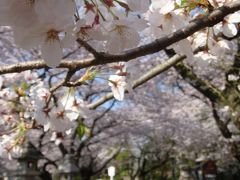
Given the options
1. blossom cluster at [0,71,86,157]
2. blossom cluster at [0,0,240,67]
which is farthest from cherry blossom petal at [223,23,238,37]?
blossom cluster at [0,71,86,157]

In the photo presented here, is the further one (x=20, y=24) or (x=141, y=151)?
(x=141, y=151)

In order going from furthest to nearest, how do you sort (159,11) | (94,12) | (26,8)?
1. (159,11)
2. (94,12)
3. (26,8)

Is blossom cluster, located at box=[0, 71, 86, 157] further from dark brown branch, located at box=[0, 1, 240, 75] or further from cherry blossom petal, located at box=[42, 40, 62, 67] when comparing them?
cherry blossom petal, located at box=[42, 40, 62, 67]

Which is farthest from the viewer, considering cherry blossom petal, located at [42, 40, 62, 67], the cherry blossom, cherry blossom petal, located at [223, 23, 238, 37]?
the cherry blossom

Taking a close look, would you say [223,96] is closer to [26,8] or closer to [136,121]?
[26,8]

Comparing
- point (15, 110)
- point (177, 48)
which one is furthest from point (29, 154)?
point (177, 48)

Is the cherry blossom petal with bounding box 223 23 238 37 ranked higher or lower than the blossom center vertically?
higher

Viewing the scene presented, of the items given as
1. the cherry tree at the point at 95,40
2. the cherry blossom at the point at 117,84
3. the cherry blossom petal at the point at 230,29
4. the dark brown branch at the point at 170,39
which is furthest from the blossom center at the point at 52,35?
the cherry blossom at the point at 117,84

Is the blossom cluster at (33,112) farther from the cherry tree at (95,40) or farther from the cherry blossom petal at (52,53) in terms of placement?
the cherry blossom petal at (52,53)

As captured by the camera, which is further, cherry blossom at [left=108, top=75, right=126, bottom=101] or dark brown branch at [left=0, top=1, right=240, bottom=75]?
cherry blossom at [left=108, top=75, right=126, bottom=101]

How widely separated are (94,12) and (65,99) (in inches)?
40.4

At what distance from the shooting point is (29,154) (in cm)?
639

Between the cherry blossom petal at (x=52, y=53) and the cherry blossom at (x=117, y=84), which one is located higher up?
the cherry blossom at (x=117, y=84)

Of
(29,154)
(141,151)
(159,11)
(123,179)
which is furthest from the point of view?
(123,179)
